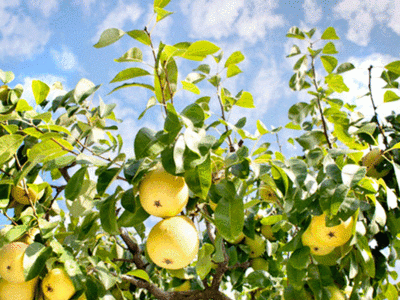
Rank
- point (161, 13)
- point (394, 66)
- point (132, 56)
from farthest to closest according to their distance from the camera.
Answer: point (394, 66) < point (132, 56) < point (161, 13)

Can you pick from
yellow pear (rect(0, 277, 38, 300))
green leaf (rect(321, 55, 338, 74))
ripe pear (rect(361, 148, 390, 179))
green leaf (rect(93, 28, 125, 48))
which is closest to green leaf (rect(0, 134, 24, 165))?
green leaf (rect(93, 28, 125, 48))

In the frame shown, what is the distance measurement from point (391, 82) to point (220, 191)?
188 centimetres

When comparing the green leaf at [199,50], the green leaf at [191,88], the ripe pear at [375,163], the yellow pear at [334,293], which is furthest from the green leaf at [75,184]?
the ripe pear at [375,163]

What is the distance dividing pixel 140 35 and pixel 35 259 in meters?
1.13

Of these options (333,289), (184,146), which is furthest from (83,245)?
(333,289)

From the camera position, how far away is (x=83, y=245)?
2.05 m

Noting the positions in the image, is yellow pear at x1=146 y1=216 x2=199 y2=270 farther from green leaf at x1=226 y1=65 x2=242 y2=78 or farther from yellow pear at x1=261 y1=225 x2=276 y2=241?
yellow pear at x1=261 y1=225 x2=276 y2=241

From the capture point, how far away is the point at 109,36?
54.6 inches

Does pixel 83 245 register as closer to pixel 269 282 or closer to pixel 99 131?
pixel 99 131

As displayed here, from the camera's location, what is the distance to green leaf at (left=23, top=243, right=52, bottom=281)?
1643 millimetres

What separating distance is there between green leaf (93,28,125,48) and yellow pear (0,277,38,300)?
1.27 meters

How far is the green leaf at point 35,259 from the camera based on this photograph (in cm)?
164

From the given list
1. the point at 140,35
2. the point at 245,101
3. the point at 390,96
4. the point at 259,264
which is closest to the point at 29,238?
the point at 140,35

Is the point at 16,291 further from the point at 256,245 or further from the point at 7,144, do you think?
the point at 256,245
